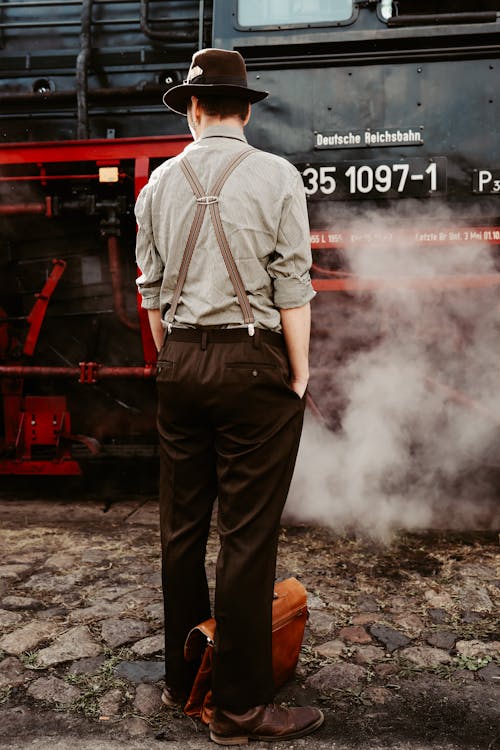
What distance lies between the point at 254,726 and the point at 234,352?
977mm

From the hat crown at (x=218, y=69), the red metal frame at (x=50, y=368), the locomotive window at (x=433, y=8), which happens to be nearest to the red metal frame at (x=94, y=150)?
the red metal frame at (x=50, y=368)

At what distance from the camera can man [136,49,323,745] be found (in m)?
1.76

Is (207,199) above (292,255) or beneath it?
above

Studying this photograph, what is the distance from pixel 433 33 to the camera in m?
3.36

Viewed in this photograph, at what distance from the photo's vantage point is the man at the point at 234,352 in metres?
1.76

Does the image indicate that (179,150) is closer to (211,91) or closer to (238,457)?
(211,91)

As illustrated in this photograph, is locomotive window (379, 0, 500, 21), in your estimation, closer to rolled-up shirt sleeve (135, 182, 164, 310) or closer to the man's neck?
the man's neck

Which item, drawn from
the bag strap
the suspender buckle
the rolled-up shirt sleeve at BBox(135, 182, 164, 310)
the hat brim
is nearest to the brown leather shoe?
the bag strap

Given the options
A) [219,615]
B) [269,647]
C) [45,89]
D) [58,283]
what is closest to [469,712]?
[269,647]

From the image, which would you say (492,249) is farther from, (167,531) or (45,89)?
(45,89)

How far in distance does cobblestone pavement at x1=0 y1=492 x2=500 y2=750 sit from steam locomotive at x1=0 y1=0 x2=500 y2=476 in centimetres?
79

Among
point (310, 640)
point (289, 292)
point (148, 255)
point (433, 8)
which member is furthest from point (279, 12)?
point (310, 640)

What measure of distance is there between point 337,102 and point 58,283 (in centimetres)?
209

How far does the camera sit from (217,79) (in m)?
1.82
